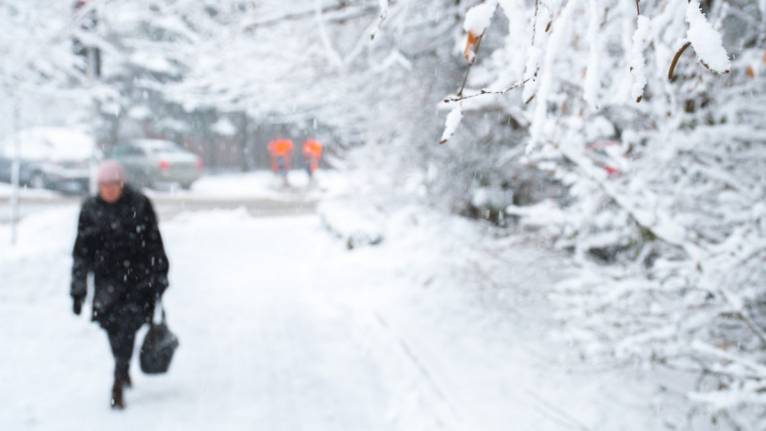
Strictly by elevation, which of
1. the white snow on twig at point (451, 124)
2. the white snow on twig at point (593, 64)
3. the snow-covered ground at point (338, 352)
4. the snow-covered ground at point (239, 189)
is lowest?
the snow-covered ground at point (239, 189)

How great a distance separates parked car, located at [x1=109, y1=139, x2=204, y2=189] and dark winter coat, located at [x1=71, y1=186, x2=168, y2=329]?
18.5m

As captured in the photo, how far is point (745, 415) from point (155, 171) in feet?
69.3

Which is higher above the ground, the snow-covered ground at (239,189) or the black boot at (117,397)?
the black boot at (117,397)

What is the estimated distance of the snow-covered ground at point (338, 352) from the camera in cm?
454

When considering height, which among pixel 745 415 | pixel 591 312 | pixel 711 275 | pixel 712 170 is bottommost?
pixel 745 415

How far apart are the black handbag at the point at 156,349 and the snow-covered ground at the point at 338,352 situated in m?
0.32

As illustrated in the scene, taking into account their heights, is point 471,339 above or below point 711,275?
below

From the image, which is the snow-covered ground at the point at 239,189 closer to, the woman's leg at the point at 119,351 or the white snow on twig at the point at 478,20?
the woman's leg at the point at 119,351

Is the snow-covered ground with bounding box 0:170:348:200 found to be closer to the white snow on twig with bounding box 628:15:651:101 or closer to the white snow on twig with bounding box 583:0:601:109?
the white snow on twig with bounding box 583:0:601:109

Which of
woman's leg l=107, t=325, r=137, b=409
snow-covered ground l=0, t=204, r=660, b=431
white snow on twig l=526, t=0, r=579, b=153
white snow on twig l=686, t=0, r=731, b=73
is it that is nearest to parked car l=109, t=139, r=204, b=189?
snow-covered ground l=0, t=204, r=660, b=431

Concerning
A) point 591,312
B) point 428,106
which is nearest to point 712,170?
point 591,312

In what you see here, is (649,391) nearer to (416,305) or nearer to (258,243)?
(416,305)

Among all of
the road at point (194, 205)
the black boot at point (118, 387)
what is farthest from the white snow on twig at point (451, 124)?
the road at point (194, 205)

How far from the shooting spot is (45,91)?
34.0ft
